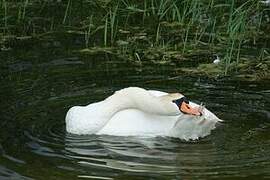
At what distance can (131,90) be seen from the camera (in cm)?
684

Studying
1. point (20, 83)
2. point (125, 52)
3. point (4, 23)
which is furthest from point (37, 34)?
point (20, 83)

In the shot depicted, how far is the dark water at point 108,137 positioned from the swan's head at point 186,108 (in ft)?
0.92

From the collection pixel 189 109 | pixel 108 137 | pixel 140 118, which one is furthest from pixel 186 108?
pixel 108 137

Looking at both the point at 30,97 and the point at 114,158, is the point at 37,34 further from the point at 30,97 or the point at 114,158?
the point at 114,158

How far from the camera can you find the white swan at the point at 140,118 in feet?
21.6

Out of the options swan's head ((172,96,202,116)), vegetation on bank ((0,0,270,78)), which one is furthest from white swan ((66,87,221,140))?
vegetation on bank ((0,0,270,78))

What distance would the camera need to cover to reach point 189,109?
641 cm

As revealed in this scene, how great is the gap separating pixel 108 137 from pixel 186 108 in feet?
2.41

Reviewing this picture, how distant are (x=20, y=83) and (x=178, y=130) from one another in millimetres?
2181

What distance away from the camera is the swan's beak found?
20.9 feet

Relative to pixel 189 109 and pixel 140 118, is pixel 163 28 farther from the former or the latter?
pixel 189 109

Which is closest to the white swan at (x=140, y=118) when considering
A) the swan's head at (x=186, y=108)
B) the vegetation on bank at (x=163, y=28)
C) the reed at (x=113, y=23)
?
the swan's head at (x=186, y=108)

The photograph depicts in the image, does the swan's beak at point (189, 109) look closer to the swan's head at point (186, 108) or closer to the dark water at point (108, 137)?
the swan's head at point (186, 108)

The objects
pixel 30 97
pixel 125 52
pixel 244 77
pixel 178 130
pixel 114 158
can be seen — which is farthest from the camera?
pixel 125 52
